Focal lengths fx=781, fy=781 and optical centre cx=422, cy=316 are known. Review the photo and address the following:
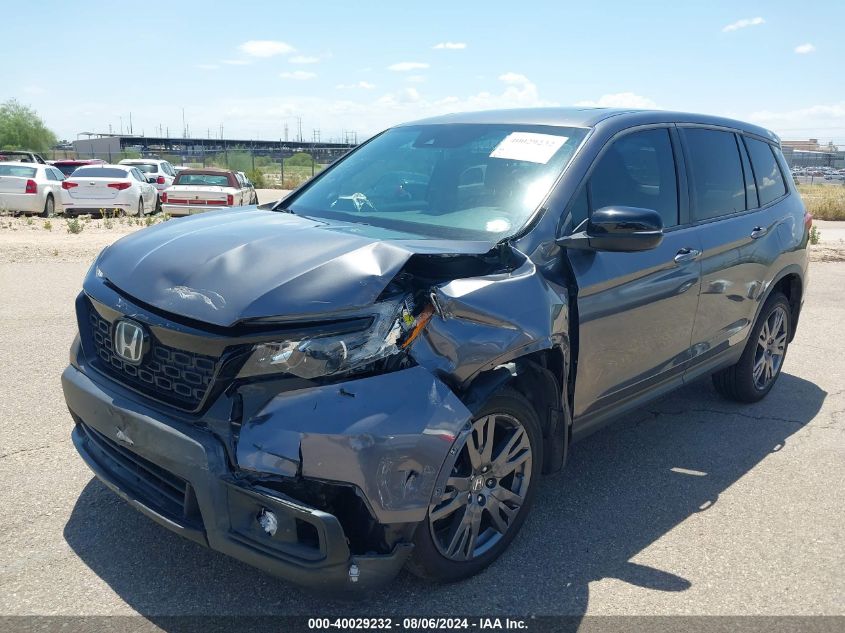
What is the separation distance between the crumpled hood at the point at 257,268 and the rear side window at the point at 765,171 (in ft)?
9.77

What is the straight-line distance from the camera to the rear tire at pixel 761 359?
5.42 meters

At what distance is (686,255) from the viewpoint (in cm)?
423

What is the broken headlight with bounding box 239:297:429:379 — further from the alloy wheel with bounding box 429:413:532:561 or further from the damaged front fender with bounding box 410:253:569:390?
the alloy wheel with bounding box 429:413:532:561

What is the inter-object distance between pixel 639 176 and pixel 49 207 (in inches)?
707

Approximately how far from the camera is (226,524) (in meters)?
2.62

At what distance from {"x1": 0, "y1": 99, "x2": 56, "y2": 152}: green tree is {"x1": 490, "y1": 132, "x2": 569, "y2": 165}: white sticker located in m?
70.0

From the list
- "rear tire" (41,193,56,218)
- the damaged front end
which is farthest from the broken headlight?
"rear tire" (41,193,56,218)

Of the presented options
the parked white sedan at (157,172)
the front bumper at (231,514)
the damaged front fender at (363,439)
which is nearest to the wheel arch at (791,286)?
the damaged front fender at (363,439)

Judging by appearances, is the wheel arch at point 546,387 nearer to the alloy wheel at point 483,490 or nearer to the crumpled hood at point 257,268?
the alloy wheel at point 483,490

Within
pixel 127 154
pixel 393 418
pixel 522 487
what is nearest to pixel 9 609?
pixel 393 418

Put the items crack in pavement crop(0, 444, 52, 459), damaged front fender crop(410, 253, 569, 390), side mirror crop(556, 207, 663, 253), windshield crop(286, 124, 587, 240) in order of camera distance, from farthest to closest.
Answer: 1. crack in pavement crop(0, 444, 52, 459)
2. windshield crop(286, 124, 587, 240)
3. side mirror crop(556, 207, 663, 253)
4. damaged front fender crop(410, 253, 569, 390)

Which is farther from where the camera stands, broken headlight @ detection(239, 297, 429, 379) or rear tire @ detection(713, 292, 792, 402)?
rear tire @ detection(713, 292, 792, 402)

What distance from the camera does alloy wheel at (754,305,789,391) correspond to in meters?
5.58

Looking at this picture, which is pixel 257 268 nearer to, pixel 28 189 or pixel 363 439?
pixel 363 439
